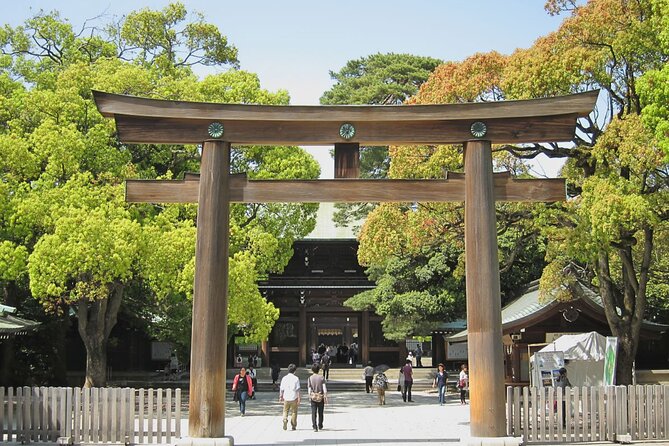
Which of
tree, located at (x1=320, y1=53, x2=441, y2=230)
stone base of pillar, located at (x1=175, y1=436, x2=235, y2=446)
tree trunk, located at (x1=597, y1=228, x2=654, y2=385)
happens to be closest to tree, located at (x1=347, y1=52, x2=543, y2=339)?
tree trunk, located at (x1=597, y1=228, x2=654, y2=385)

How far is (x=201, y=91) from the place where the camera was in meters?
26.5

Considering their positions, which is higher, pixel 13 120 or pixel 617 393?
pixel 13 120

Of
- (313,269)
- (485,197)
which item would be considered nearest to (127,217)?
(485,197)

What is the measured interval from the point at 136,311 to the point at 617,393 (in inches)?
866

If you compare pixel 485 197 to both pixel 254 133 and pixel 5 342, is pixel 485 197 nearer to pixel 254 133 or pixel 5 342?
pixel 254 133

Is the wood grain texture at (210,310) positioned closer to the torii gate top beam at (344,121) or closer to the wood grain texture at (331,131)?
the wood grain texture at (331,131)

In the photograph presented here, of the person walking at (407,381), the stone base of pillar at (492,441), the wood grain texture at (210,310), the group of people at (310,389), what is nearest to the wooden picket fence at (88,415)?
the wood grain texture at (210,310)

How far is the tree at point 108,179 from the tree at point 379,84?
1715 centimetres

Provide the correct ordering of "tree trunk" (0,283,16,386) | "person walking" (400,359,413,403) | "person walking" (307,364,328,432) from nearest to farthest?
"person walking" (307,364,328,432) < "tree trunk" (0,283,16,386) < "person walking" (400,359,413,403)

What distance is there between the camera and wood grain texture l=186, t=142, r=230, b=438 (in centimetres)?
1278

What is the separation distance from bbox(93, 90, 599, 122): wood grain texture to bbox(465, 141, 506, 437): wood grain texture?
3.18 ft

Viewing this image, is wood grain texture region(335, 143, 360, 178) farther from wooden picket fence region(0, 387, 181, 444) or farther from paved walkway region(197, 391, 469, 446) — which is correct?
paved walkway region(197, 391, 469, 446)

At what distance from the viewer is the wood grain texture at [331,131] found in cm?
1383

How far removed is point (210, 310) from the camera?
13.0 metres
